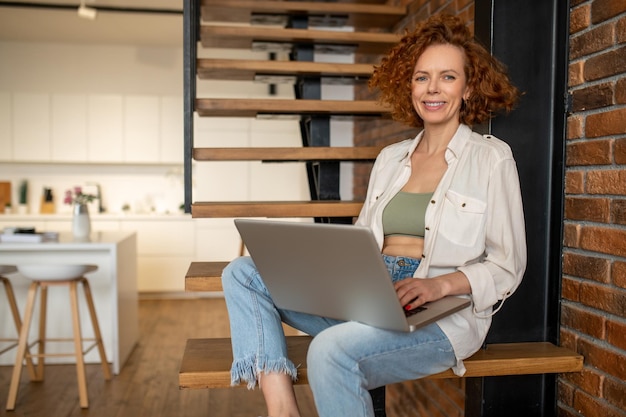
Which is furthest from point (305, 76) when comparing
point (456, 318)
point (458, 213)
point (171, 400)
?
point (171, 400)

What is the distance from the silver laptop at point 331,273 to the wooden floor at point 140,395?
5.84 ft

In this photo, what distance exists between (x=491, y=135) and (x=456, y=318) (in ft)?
2.04

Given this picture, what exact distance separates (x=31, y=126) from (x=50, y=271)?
3.52 m

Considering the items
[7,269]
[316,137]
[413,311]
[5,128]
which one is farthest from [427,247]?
[5,128]

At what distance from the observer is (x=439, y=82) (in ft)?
6.35

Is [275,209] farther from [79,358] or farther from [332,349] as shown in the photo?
[79,358]

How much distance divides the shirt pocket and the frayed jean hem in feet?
1.85

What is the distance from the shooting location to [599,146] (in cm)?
192

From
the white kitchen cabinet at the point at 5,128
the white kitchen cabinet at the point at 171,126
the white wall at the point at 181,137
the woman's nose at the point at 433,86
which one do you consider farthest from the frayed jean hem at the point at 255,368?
the white kitchen cabinet at the point at 5,128

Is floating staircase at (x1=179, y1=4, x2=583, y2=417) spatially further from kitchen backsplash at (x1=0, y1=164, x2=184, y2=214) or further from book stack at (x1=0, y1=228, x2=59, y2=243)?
kitchen backsplash at (x1=0, y1=164, x2=184, y2=214)

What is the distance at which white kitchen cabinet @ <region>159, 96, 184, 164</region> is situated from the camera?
22.1 feet

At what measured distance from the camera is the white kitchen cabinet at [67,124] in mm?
6699

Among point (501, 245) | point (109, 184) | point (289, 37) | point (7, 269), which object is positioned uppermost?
point (289, 37)

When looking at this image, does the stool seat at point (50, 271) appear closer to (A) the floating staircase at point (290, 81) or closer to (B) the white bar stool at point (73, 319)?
(B) the white bar stool at point (73, 319)
